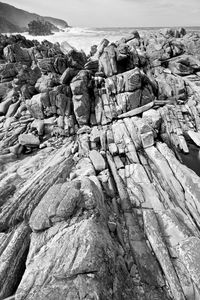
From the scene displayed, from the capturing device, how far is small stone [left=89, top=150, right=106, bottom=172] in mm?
15828

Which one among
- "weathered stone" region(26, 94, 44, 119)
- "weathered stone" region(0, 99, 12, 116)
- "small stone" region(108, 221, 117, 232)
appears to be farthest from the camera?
→ "weathered stone" region(0, 99, 12, 116)

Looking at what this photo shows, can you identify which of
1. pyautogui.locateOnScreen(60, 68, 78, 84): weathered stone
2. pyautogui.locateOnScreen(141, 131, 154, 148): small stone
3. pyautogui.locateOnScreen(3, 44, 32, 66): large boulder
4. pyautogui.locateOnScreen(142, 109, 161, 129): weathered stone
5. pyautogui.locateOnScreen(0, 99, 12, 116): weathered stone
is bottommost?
pyautogui.locateOnScreen(141, 131, 154, 148): small stone

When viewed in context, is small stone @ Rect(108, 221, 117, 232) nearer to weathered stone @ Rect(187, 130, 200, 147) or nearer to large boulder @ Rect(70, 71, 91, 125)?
large boulder @ Rect(70, 71, 91, 125)

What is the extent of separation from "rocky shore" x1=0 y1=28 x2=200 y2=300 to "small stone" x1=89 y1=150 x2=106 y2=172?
0.09 meters

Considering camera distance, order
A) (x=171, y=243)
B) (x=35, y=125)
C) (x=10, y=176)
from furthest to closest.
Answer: (x=35, y=125) → (x=10, y=176) → (x=171, y=243)

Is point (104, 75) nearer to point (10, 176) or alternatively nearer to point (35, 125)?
point (35, 125)

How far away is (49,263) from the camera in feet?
26.4

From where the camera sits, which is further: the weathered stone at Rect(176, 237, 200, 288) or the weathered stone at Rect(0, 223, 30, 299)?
the weathered stone at Rect(176, 237, 200, 288)

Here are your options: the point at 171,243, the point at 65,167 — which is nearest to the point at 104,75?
the point at 65,167

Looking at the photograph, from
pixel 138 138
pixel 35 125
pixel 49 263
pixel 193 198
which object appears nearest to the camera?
pixel 49 263

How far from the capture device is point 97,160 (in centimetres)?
1638

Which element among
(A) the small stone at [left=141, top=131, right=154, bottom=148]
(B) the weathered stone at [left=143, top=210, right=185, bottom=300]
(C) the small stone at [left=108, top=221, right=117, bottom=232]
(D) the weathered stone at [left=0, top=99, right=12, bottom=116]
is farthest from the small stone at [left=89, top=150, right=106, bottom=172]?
(D) the weathered stone at [left=0, top=99, right=12, bottom=116]

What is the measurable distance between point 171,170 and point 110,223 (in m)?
7.67

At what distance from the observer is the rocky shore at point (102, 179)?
8336mm
